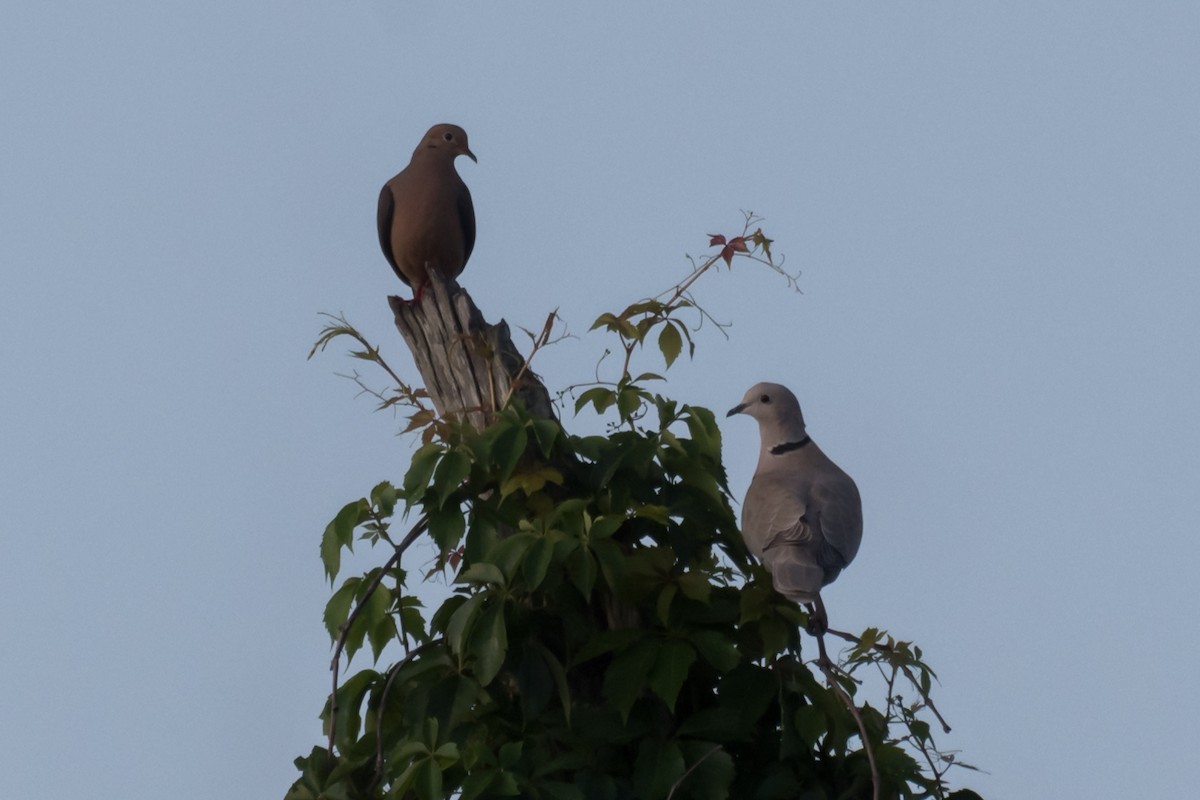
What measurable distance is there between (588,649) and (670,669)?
226 millimetres

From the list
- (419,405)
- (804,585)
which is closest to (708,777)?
(804,585)

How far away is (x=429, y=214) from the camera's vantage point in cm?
450

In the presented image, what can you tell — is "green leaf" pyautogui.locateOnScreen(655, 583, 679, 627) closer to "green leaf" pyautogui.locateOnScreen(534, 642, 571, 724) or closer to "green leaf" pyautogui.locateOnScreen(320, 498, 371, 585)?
"green leaf" pyautogui.locateOnScreen(534, 642, 571, 724)

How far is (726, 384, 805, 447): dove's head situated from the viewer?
3988 millimetres

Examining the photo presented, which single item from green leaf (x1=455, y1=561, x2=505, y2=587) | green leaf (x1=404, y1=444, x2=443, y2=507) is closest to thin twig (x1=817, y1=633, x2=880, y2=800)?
green leaf (x1=455, y1=561, x2=505, y2=587)

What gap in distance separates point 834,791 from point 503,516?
1.00 metres

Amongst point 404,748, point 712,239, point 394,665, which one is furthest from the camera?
point 712,239

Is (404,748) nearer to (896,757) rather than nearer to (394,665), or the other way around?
(394,665)

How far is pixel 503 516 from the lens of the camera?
3.71 metres

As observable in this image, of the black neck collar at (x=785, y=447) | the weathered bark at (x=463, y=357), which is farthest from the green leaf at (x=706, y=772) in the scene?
the weathered bark at (x=463, y=357)

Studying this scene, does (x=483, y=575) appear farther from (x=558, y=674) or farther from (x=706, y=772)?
(x=706, y=772)

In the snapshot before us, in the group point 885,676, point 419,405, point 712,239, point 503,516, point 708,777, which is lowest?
point 708,777

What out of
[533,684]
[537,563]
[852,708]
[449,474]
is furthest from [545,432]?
[852,708]

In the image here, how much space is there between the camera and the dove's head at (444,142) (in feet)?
15.4
